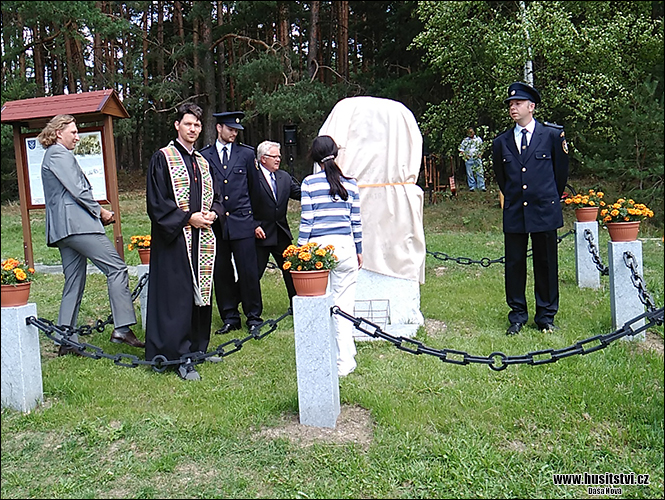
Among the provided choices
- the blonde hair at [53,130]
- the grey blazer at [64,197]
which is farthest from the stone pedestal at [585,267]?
the blonde hair at [53,130]

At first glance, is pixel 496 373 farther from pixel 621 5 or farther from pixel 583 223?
pixel 621 5

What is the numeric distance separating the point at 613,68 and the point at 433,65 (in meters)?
4.01

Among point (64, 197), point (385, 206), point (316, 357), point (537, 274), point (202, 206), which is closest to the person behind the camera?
point (316, 357)

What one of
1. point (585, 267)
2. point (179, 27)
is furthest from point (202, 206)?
point (179, 27)

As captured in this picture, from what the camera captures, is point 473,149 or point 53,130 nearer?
point 53,130

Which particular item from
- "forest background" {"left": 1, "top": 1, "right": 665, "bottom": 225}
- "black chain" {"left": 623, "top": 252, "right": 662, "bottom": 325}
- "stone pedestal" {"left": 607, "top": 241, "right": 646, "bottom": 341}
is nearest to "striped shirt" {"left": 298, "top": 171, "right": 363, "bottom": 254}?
"black chain" {"left": 623, "top": 252, "right": 662, "bottom": 325}

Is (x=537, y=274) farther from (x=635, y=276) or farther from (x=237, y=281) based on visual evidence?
(x=237, y=281)

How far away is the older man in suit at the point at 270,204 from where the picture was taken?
21.6ft

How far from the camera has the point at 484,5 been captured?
1430 centimetres

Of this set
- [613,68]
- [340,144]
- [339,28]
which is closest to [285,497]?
[340,144]

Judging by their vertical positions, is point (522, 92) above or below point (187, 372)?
above

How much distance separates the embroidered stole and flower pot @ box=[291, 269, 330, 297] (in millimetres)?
1476

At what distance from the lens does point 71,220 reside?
16.9 ft

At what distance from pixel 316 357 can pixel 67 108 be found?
13.7 feet
